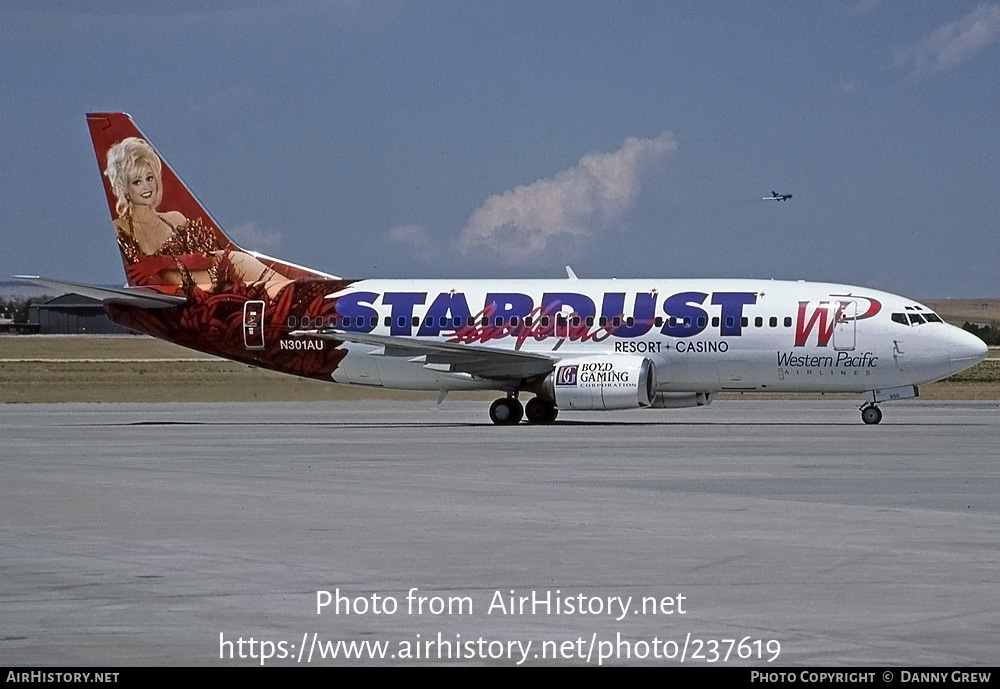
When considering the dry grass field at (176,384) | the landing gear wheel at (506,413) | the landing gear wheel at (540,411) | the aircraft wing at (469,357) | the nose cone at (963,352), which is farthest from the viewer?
the dry grass field at (176,384)

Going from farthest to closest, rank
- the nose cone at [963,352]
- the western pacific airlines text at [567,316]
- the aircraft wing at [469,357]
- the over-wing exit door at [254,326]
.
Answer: the over-wing exit door at [254,326] < the western pacific airlines text at [567,316] < the aircraft wing at [469,357] < the nose cone at [963,352]

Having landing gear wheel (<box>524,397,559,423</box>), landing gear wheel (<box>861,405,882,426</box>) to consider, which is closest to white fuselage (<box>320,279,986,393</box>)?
landing gear wheel (<box>861,405,882,426</box>)

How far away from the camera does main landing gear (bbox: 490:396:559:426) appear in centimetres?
4112

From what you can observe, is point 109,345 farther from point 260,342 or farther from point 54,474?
point 54,474

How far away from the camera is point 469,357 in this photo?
40.8 m

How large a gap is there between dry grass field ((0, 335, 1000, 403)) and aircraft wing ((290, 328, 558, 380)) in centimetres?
1603

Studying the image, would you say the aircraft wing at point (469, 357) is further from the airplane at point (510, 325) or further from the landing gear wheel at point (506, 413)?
the landing gear wheel at point (506, 413)

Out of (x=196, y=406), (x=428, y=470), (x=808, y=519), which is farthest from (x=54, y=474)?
(x=196, y=406)

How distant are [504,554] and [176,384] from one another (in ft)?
201

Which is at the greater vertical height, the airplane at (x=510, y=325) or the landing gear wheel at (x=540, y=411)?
the airplane at (x=510, y=325)

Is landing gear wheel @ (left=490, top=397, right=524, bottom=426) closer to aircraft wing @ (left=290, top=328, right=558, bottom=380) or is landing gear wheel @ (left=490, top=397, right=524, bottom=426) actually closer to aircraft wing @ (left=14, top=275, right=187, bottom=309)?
aircraft wing @ (left=290, top=328, right=558, bottom=380)

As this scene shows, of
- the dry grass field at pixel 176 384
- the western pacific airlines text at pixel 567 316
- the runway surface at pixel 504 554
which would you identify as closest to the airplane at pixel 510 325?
the western pacific airlines text at pixel 567 316

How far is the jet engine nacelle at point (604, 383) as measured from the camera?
3891cm

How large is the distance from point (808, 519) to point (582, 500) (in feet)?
10.7
